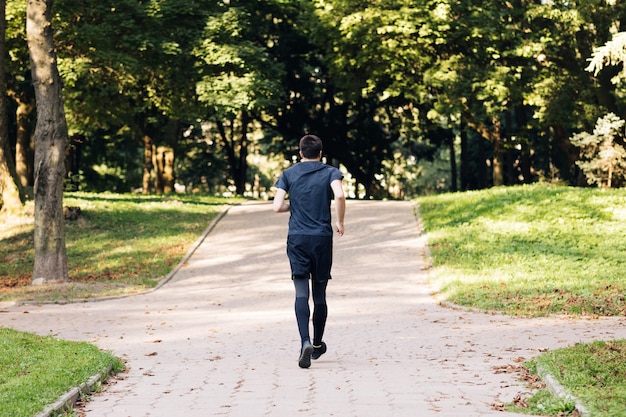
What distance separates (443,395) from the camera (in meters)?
7.18

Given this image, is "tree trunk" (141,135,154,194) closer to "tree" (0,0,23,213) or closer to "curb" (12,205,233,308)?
"curb" (12,205,233,308)

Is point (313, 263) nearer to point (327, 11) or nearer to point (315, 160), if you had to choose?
point (315, 160)

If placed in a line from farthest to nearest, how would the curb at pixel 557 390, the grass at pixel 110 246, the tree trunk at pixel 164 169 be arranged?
the tree trunk at pixel 164 169, the grass at pixel 110 246, the curb at pixel 557 390

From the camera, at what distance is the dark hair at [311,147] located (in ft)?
29.5

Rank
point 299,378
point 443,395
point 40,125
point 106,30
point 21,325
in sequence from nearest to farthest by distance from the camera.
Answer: point 443,395
point 299,378
point 21,325
point 40,125
point 106,30

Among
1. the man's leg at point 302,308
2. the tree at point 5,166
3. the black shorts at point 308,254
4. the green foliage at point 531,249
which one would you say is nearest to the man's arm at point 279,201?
the black shorts at point 308,254

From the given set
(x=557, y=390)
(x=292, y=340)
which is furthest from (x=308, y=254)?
(x=292, y=340)

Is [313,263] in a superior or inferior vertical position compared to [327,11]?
inferior

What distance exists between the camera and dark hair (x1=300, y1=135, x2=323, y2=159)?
8977 millimetres

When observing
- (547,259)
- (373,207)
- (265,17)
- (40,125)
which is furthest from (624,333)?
(265,17)

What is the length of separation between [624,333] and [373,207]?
19.7 meters

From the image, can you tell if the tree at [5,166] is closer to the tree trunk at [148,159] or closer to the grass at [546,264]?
Result: the grass at [546,264]

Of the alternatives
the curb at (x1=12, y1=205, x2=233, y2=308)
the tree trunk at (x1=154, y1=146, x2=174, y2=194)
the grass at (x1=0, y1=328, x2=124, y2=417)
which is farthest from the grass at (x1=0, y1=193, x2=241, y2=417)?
the tree trunk at (x1=154, y1=146, x2=174, y2=194)

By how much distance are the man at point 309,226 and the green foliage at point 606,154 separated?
22871mm
